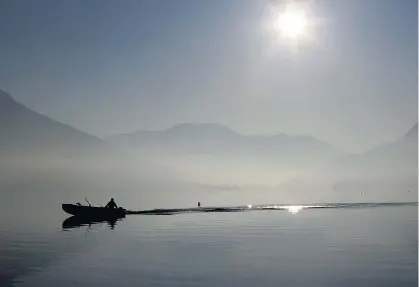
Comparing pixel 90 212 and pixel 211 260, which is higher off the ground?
pixel 90 212

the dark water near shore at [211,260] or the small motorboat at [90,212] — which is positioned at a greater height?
the small motorboat at [90,212]

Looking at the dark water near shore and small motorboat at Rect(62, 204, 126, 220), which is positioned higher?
small motorboat at Rect(62, 204, 126, 220)

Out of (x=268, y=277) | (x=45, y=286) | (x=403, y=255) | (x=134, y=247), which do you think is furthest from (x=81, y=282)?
(x=403, y=255)

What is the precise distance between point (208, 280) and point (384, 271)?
1085 centimetres

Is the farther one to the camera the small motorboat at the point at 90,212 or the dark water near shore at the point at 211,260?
the small motorboat at the point at 90,212

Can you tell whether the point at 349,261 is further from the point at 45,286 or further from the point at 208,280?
the point at 45,286

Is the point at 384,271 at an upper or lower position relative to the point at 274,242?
lower

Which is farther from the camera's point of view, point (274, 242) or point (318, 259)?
point (274, 242)

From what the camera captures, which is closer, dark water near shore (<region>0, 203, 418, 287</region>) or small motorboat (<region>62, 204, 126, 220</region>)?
dark water near shore (<region>0, 203, 418, 287</region>)

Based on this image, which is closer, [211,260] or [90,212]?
[211,260]

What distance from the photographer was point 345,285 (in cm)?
2559

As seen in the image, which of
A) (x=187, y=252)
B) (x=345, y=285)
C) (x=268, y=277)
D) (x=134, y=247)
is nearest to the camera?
(x=345, y=285)

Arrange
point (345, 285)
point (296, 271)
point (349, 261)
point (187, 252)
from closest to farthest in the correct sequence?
point (345, 285) → point (296, 271) → point (349, 261) → point (187, 252)

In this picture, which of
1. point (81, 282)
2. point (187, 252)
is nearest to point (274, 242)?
point (187, 252)
